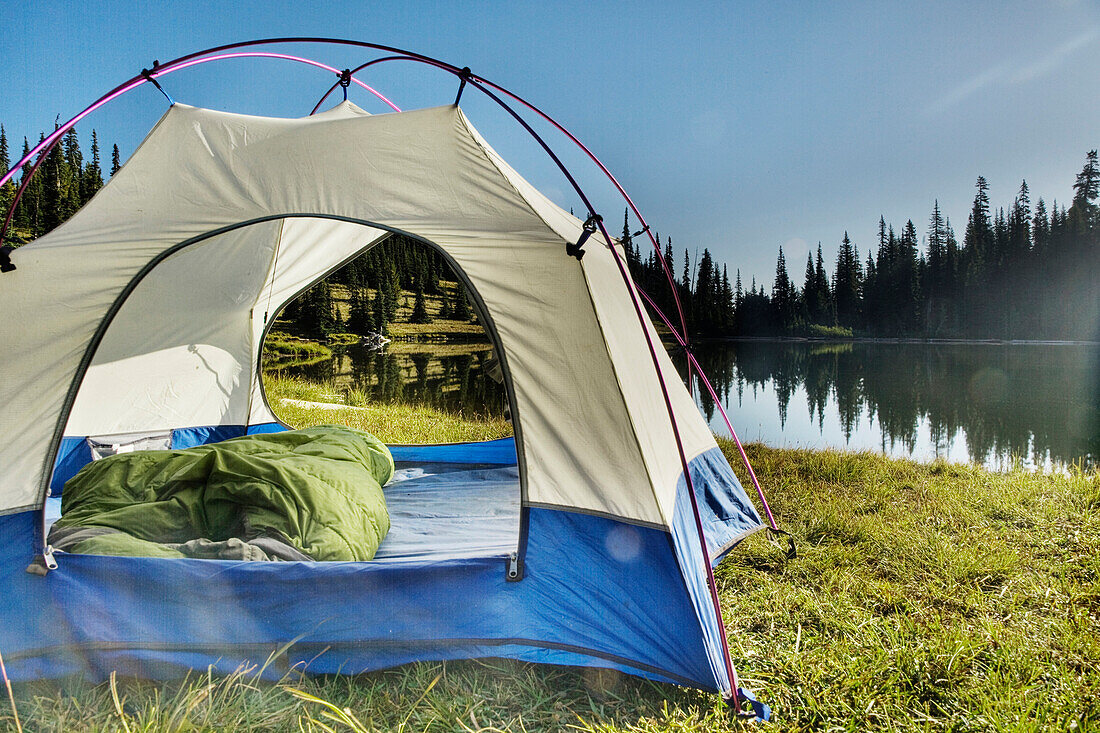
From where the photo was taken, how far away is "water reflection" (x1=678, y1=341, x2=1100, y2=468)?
438 inches

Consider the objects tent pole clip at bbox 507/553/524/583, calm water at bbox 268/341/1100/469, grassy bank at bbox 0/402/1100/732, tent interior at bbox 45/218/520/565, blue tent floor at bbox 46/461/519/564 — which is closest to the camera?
grassy bank at bbox 0/402/1100/732

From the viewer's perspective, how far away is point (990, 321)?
46312 mm

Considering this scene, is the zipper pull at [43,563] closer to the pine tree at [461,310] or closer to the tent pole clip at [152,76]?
the tent pole clip at [152,76]

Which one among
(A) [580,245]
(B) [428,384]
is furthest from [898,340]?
(A) [580,245]

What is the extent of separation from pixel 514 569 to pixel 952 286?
5557 cm

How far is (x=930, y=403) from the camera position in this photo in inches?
742

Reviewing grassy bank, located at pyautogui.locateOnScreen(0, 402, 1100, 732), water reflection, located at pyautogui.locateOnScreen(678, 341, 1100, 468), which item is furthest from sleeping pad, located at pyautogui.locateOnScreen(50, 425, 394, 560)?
water reflection, located at pyautogui.locateOnScreen(678, 341, 1100, 468)

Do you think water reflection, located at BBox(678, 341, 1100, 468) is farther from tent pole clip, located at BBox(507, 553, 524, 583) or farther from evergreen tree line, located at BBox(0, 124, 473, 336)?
evergreen tree line, located at BBox(0, 124, 473, 336)

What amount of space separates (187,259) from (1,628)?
9.08 feet

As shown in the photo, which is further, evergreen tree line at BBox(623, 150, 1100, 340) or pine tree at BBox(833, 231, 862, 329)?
pine tree at BBox(833, 231, 862, 329)

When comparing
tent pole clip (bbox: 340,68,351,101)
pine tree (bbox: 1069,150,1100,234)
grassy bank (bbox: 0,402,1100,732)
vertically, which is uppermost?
pine tree (bbox: 1069,150,1100,234)

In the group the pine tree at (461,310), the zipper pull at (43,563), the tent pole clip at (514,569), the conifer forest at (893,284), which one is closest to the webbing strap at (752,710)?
the tent pole clip at (514,569)

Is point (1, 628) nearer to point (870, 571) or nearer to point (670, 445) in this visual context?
point (670, 445)

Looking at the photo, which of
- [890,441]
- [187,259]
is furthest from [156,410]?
[890,441]
